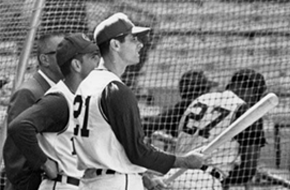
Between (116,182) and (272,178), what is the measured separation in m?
2.73

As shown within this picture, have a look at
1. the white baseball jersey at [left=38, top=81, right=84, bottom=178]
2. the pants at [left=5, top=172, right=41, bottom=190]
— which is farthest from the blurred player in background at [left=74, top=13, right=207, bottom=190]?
the pants at [left=5, top=172, right=41, bottom=190]

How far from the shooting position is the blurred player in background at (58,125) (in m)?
4.44

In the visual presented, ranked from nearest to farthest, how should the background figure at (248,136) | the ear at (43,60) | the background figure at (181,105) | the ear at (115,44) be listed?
the ear at (115,44) → the ear at (43,60) → the background figure at (248,136) → the background figure at (181,105)

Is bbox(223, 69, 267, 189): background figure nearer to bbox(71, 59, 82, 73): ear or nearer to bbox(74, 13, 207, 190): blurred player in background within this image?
bbox(71, 59, 82, 73): ear

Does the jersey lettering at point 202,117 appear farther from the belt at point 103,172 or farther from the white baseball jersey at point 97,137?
the belt at point 103,172

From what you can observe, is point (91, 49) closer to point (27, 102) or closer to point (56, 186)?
point (27, 102)

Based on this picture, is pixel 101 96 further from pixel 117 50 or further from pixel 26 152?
pixel 26 152

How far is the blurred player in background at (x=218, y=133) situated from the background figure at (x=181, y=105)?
15.5 inches

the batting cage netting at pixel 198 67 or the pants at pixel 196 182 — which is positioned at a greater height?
the batting cage netting at pixel 198 67

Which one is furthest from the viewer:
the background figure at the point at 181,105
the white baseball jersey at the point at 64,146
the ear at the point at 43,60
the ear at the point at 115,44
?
the background figure at the point at 181,105

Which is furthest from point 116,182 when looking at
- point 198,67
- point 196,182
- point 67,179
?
point 198,67

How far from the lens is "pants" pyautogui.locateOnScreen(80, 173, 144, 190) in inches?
159

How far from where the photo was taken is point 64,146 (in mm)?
4586

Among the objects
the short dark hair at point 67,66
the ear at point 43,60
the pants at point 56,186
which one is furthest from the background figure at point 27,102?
the short dark hair at point 67,66
